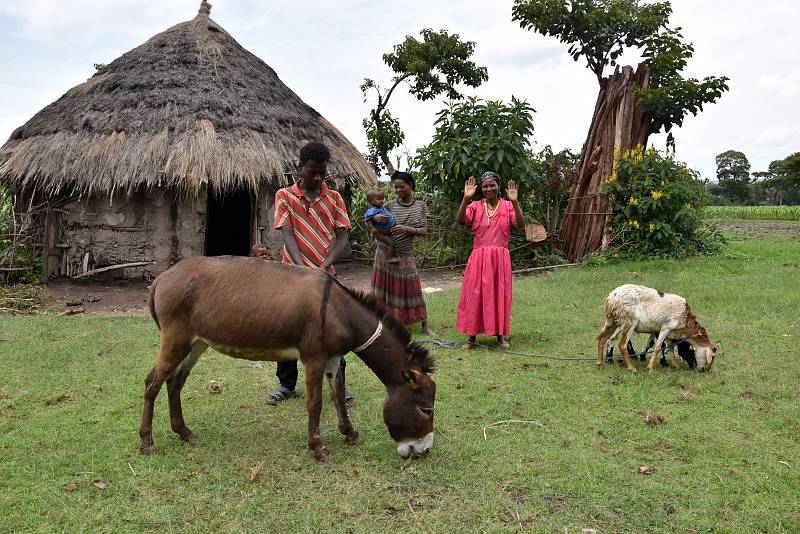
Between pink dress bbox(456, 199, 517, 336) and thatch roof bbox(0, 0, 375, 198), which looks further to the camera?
thatch roof bbox(0, 0, 375, 198)

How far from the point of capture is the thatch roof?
1028 centimetres

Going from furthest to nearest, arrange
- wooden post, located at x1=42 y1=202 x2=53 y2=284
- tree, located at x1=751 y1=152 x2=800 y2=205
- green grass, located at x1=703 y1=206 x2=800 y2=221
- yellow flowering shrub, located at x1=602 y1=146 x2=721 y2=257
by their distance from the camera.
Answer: tree, located at x1=751 y1=152 x2=800 y2=205 → green grass, located at x1=703 y1=206 x2=800 y2=221 → yellow flowering shrub, located at x1=602 y1=146 x2=721 y2=257 → wooden post, located at x1=42 y1=202 x2=53 y2=284

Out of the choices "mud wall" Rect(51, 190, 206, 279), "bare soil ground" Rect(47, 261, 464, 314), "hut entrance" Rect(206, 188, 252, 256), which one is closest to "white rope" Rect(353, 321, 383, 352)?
"bare soil ground" Rect(47, 261, 464, 314)

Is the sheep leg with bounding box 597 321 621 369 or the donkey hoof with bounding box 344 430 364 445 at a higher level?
the sheep leg with bounding box 597 321 621 369

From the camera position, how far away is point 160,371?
12.0 ft

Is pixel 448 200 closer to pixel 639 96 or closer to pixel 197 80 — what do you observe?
pixel 639 96

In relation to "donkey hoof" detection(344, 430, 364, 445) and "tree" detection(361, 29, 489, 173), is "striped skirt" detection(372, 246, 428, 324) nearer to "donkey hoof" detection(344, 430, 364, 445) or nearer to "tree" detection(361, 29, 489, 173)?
"donkey hoof" detection(344, 430, 364, 445)

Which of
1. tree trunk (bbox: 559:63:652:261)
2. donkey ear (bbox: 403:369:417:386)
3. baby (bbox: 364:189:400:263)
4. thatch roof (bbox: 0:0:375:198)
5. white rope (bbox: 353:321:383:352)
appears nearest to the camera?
donkey ear (bbox: 403:369:417:386)

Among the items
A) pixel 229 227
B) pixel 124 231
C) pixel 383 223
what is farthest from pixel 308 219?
pixel 229 227

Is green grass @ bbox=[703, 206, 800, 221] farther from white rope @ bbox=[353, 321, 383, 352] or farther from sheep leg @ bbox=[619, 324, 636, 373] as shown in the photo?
white rope @ bbox=[353, 321, 383, 352]

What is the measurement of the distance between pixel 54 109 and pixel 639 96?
12.0m

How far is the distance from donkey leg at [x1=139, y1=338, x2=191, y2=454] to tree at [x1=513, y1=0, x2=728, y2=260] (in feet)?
33.8

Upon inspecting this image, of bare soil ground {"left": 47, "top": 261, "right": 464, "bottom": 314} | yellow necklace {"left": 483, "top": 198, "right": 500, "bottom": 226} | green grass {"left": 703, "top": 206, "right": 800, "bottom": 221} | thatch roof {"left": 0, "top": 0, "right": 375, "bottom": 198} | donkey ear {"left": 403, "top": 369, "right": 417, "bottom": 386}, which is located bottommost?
bare soil ground {"left": 47, "top": 261, "right": 464, "bottom": 314}

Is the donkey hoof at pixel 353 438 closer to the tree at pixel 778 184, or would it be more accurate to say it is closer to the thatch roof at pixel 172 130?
the thatch roof at pixel 172 130
